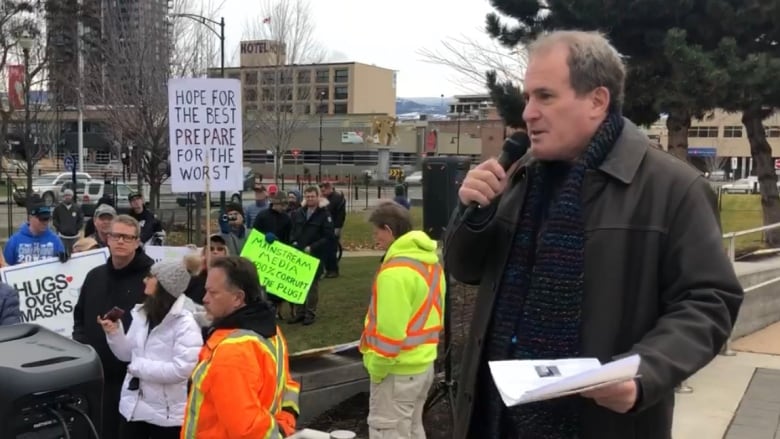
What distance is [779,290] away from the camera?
9.73 metres

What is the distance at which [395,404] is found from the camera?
5035mm

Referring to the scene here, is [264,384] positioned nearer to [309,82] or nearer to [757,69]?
[757,69]

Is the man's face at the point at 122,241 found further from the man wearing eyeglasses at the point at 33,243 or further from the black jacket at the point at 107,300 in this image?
the man wearing eyeglasses at the point at 33,243

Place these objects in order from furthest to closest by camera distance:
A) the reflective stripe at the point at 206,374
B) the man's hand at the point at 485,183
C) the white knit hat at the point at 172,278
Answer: the white knit hat at the point at 172,278 → the reflective stripe at the point at 206,374 → the man's hand at the point at 485,183

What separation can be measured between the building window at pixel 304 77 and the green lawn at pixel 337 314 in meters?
25.4

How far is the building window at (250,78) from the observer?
3764cm

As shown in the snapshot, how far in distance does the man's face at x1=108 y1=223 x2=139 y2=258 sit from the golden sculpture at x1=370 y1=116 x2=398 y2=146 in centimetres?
7084

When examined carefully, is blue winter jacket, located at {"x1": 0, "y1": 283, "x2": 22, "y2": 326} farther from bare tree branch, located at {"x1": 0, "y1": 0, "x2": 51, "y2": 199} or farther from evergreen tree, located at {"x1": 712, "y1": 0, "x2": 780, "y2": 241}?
bare tree branch, located at {"x1": 0, "y1": 0, "x2": 51, "y2": 199}

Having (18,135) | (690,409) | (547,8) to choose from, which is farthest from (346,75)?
(690,409)

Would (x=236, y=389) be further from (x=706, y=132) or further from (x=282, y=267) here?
(x=706, y=132)

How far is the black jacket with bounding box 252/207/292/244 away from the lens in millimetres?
11133

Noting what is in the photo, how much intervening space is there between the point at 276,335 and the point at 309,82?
40.5 metres

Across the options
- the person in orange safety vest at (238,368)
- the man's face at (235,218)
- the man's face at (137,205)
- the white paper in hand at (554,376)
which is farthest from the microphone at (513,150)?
the man's face at (137,205)

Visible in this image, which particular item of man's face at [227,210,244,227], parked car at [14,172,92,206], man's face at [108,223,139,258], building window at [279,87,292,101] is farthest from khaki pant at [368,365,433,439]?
building window at [279,87,292,101]
